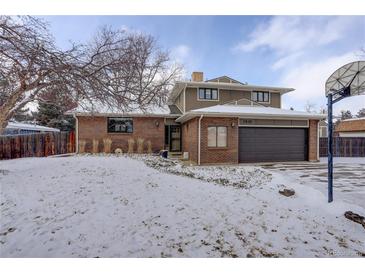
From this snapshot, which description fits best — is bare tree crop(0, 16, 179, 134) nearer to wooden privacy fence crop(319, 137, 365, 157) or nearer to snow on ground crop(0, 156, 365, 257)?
snow on ground crop(0, 156, 365, 257)

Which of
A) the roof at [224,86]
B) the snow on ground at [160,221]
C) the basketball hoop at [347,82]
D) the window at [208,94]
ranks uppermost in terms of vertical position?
the roof at [224,86]

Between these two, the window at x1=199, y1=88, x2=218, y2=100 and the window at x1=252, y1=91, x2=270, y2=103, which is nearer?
the window at x1=199, y1=88, x2=218, y2=100

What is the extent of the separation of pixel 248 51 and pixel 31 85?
27.2 feet

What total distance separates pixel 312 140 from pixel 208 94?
23.8 feet

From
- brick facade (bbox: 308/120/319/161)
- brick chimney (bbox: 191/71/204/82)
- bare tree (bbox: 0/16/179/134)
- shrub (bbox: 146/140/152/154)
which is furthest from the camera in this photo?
brick chimney (bbox: 191/71/204/82)

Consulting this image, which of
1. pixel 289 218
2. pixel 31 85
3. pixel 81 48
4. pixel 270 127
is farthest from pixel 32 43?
pixel 270 127

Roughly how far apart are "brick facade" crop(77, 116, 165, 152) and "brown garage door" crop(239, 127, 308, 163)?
227 inches

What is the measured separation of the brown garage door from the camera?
12.3m

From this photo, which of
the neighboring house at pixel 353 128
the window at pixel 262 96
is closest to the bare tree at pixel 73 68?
the window at pixel 262 96

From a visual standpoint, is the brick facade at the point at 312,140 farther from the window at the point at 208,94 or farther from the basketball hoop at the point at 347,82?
the basketball hoop at the point at 347,82

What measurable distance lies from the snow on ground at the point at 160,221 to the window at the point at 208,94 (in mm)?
10469

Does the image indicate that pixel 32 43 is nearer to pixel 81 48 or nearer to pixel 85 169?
pixel 81 48

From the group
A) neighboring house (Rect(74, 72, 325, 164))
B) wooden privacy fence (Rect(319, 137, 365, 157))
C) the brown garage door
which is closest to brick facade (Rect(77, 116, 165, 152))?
neighboring house (Rect(74, 72, 325, 164))

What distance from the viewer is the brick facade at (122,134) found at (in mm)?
14500
